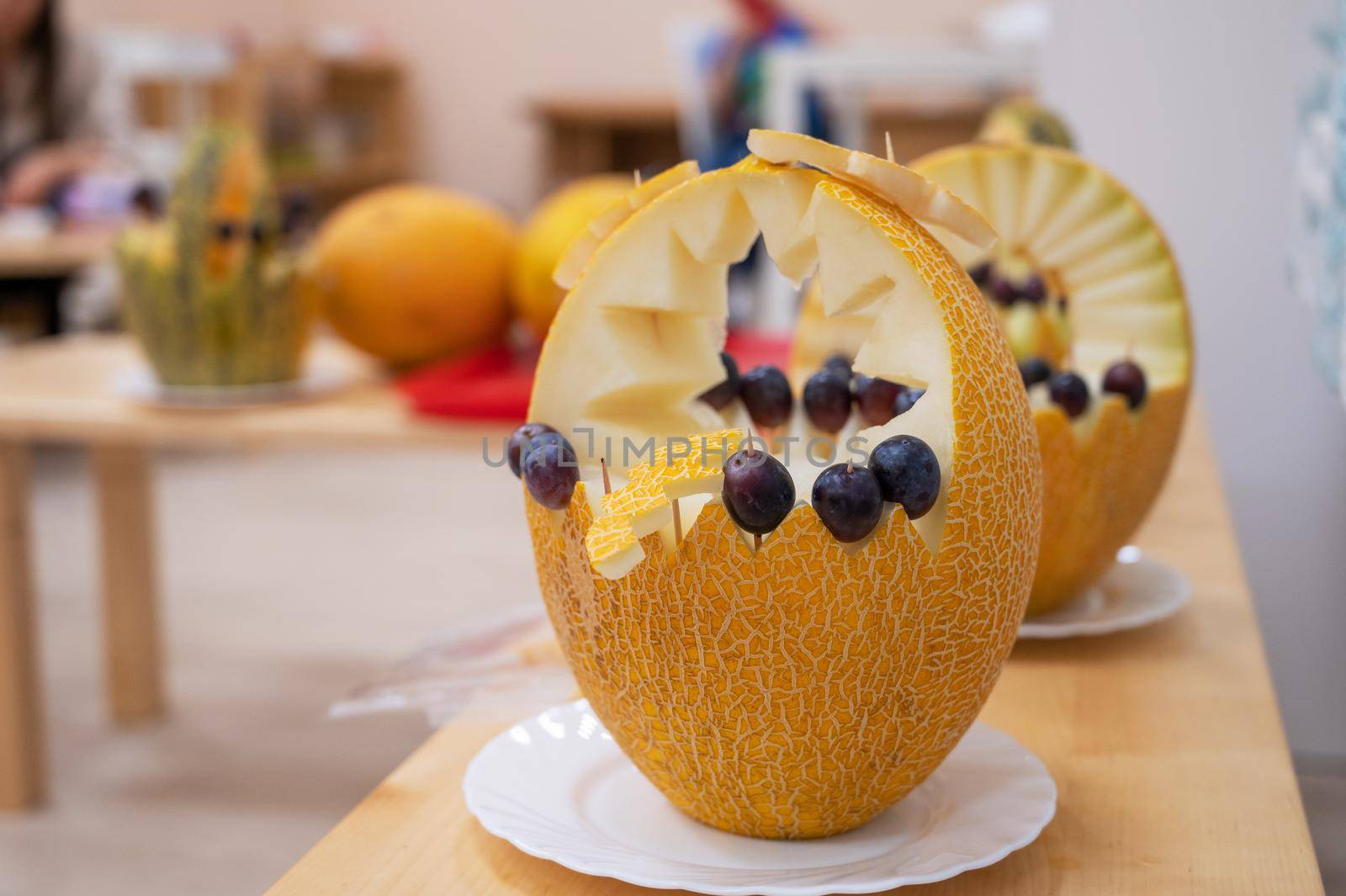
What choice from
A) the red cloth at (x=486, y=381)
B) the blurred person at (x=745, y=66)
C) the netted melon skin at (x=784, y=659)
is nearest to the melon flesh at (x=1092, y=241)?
the netted melon skin at (x=784, y=659)

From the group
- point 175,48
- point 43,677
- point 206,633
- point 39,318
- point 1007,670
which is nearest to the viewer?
point 1007,670

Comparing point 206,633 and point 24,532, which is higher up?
point 24,532

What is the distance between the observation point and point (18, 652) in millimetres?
1574

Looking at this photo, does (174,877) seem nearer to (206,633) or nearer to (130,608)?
(130,608)

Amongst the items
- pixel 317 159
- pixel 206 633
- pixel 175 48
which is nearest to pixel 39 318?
pixel 175 48

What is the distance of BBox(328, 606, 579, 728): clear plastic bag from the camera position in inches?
26.7

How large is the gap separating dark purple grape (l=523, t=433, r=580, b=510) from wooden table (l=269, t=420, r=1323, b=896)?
144 millimetres

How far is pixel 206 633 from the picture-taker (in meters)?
2.28

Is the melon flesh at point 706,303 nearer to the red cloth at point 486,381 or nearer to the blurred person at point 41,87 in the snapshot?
the red cloth at point 486,381

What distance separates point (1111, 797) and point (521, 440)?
0.29 meters

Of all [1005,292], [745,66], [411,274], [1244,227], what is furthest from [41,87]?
[1005,292]

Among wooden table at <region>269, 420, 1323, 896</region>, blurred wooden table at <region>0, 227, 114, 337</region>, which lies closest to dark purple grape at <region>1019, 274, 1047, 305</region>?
wooden table at <region>269, 420, 1323, 896</region>

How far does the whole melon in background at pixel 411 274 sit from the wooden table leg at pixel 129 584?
1.83ft

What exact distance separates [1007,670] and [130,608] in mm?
1549
